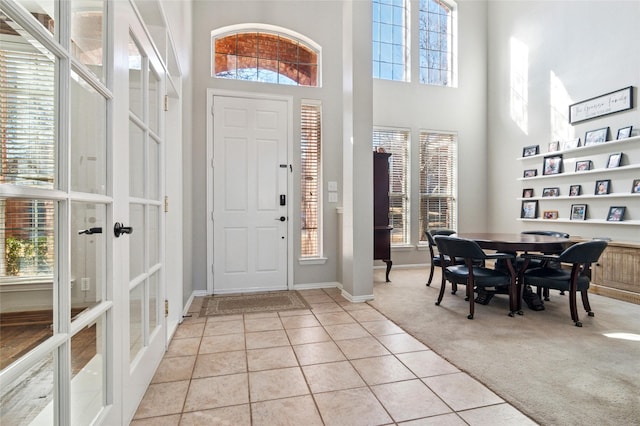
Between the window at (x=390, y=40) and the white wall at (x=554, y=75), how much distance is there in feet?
5.68

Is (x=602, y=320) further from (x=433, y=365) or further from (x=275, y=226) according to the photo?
(x=275, y=226)

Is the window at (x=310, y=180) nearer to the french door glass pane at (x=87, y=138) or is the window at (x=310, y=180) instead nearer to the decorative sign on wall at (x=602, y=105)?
the french door glass pane at (x=87, y=138)

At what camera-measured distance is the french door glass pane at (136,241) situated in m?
1.68

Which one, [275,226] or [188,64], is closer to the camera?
[188,64]

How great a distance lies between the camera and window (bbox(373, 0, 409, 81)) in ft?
18.8

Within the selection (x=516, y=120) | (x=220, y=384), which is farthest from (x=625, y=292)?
(x=220, y=384)

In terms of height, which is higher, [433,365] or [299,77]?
[299,77]

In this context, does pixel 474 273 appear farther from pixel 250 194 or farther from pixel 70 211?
pixel 70 211

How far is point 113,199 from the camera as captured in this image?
138cm

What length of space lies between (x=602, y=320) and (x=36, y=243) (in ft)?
13.8

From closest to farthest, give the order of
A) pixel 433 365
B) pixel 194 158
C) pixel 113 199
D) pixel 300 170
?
1. pixel 113 199
2. pixel 433 365
3. pixel 194 158
4. pixel 300 170

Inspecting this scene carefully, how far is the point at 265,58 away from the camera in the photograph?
4480 mm

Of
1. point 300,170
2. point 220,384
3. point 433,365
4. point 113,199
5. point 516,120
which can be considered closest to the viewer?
point 113,199

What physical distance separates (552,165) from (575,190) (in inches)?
20.7
